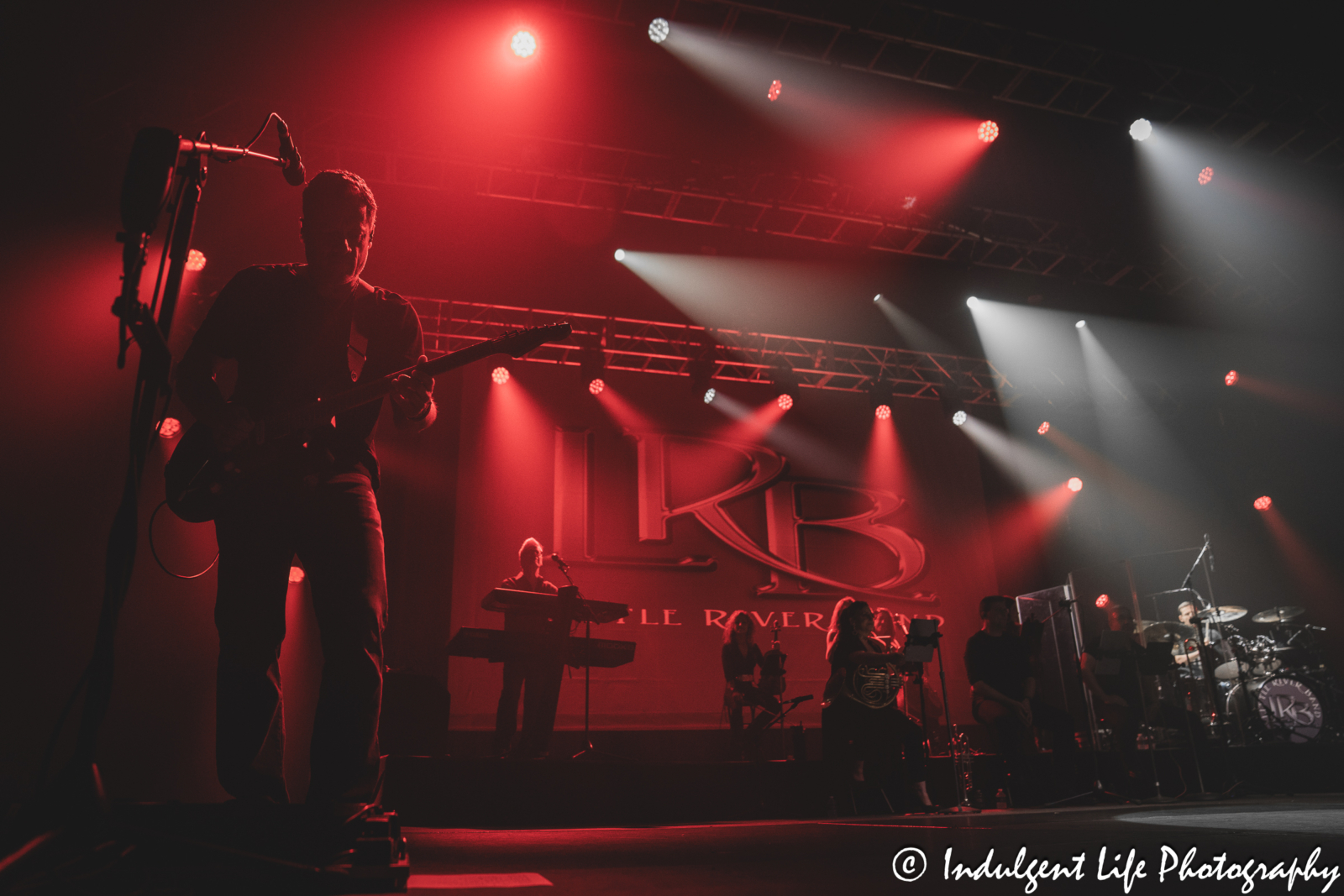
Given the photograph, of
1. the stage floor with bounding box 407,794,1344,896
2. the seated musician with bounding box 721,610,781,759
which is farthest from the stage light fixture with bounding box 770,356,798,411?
the stage floor with bounding box 407,794,1344,896

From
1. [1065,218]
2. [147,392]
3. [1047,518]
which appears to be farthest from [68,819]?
[1047,518]

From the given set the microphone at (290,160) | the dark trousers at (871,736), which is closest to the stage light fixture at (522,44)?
the microphone at (290,160)

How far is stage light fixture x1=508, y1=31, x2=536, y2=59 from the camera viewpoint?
5309 millimetres

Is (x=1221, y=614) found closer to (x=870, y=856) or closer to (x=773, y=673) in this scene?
(x=773, y=673)

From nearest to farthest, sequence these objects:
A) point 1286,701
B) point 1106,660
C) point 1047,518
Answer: point 1106,660 < point 1286,701 < point 1047,518

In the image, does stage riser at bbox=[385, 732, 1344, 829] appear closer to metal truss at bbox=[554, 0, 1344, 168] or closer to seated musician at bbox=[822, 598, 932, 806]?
seated musician at bbox=[822, 598, 932, 806]

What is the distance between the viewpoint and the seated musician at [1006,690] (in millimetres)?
4832

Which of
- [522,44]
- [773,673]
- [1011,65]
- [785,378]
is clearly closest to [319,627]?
[522,44]

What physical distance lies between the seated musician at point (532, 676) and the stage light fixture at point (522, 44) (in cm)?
376

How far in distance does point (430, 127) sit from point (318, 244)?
4.53 metres

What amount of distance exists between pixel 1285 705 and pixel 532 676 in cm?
736

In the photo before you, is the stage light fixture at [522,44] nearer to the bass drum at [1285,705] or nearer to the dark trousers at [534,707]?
the dark trousers at [534,707]

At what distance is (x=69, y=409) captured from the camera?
13.2 ft

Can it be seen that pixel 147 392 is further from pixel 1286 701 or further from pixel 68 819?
pixel 1286 701
